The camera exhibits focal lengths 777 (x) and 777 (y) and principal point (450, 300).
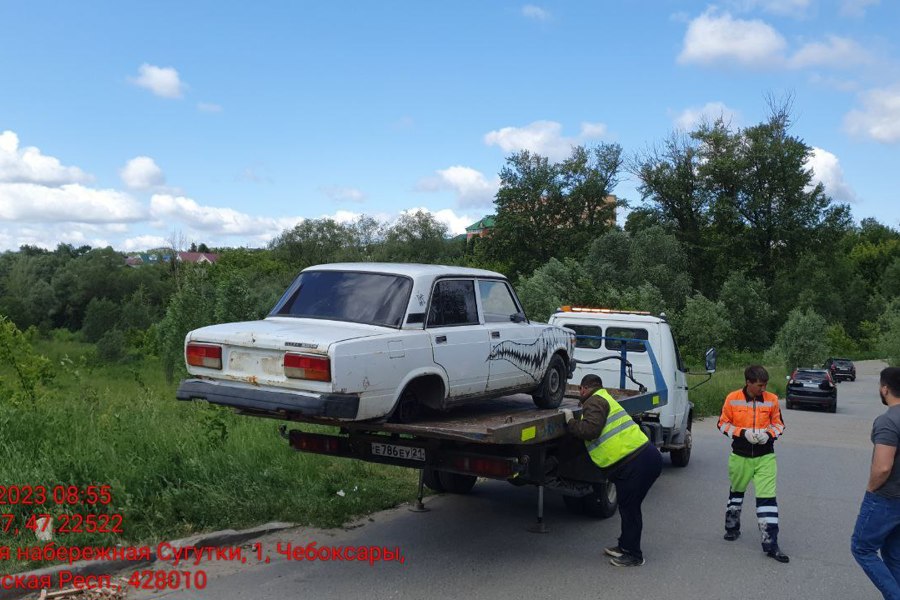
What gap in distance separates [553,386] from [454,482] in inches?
77.2

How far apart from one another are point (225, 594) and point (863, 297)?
94561 millimetres

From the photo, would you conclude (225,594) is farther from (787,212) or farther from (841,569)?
(787,212)

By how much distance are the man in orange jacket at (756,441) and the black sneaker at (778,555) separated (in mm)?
10

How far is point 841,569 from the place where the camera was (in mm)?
6734

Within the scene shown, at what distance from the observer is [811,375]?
30.7 metres

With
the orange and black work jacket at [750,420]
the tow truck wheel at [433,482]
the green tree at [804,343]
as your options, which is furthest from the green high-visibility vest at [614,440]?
the green tree at [804,343]

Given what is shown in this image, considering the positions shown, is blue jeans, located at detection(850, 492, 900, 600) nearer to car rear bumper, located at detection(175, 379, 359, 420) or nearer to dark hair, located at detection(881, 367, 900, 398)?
dark hair, located at detection(881, 367, 900, 398)

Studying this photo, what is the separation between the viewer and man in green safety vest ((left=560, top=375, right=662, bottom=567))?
670 centimetres

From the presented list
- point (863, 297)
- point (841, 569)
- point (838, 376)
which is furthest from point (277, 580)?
point (863, 297)

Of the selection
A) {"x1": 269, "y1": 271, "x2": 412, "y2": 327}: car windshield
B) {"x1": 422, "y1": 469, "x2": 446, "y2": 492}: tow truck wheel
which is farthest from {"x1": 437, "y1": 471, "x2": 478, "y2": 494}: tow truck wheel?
{"x1": 269, "y1": 271, "x2": 412, "y2": 327}: car windshield

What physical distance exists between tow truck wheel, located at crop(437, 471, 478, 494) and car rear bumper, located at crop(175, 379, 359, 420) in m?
3.67

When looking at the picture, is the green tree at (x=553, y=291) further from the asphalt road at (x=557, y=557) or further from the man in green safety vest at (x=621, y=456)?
the man in green safety vest at (x=621, y=456)

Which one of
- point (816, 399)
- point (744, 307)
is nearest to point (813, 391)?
point (816, 399)

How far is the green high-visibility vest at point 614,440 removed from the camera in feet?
22.2
